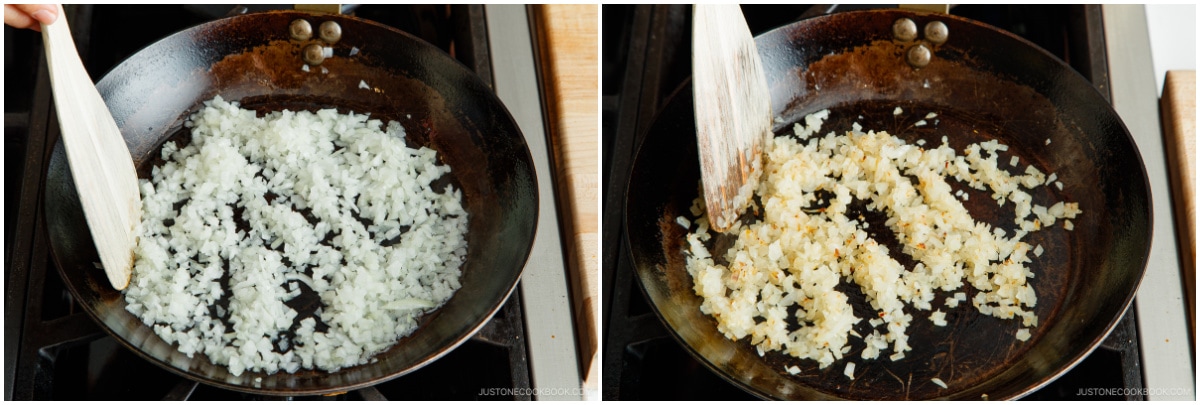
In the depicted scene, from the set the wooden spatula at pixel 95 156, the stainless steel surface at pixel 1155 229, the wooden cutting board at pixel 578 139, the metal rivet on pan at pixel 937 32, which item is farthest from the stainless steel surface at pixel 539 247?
the stainless steel surface at pixel 1155 229

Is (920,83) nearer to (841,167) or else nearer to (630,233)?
(841,167)

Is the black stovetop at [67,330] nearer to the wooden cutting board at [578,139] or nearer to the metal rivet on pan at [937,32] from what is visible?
the wooden cutting board at [578,139]

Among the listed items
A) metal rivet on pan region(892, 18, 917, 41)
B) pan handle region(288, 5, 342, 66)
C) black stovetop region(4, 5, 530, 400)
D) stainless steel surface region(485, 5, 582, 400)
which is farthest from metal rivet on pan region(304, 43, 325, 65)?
metal rivet on pan region(892, 18, 917, 41)

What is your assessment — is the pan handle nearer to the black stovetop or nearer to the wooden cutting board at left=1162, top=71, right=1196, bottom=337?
the black stovetop

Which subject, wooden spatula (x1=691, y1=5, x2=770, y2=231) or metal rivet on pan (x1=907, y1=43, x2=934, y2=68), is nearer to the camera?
wooden spatula (x1=691, y1=5, x2=770, y2=231)

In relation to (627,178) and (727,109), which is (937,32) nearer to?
(727,109)

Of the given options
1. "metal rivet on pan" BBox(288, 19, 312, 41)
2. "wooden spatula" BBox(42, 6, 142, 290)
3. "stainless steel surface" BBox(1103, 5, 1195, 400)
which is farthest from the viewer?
"metal rivet on pan" BBox(288, 19, 312, 41)
